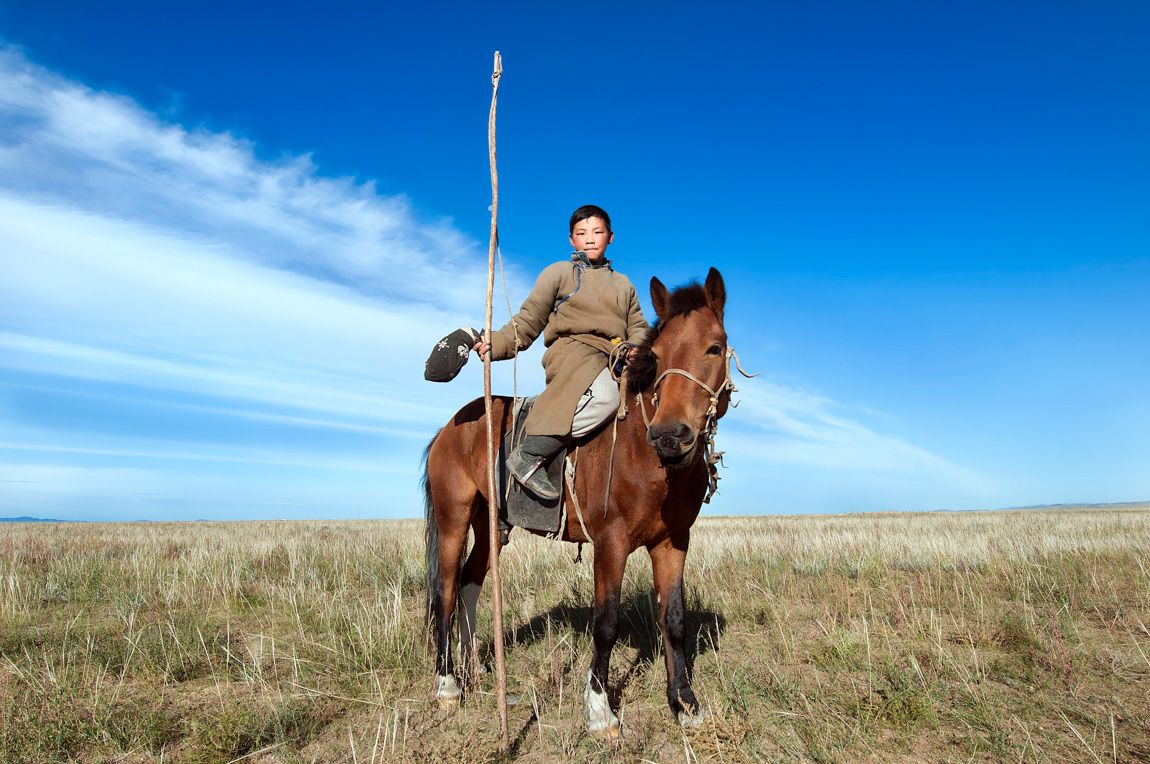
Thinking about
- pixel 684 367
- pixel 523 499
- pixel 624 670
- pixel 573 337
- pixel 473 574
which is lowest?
pixel 624 670

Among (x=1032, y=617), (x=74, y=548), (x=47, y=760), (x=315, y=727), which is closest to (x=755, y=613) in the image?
→ (x=1032, y=617)

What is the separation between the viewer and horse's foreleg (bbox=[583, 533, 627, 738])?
4.25 meters

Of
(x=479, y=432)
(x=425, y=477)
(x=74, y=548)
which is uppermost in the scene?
(x=479, y=432)

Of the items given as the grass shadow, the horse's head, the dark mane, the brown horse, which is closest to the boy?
the brown horse

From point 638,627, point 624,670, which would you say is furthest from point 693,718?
point 638,627

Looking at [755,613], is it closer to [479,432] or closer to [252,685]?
[479,432]

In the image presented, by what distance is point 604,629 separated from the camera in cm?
430

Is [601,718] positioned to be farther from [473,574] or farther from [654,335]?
[654,335]

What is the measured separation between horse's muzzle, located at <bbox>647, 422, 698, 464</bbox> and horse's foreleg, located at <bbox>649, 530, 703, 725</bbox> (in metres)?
1.26

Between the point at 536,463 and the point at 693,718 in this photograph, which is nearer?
the point at 693,718

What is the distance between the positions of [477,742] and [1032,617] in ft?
18.2

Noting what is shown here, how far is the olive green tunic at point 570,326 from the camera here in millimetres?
4758

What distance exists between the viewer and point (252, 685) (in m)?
5.08

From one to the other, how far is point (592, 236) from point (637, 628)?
4.38 m
